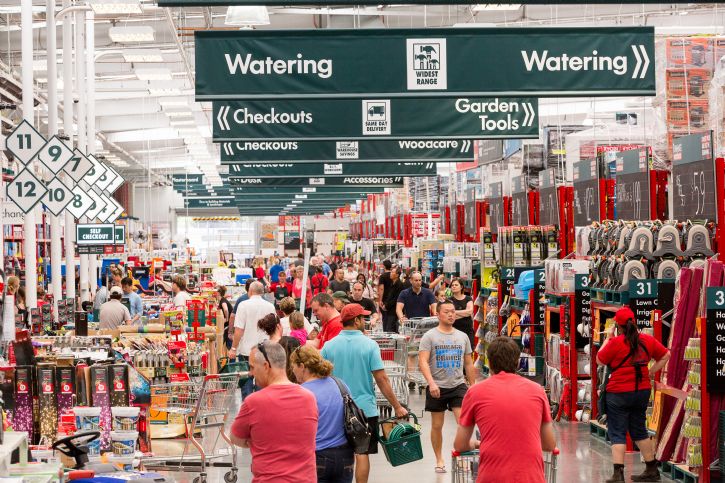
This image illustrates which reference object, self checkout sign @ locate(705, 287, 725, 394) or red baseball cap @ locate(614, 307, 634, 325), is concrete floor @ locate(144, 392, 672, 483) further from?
self checkout sign @ locate(705, 287, 725, 394)

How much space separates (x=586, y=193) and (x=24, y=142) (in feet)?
23.0

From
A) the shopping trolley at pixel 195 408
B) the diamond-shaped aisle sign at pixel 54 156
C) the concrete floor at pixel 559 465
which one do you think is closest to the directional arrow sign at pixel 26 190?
the diamond-shaped aisle sign at pixel 54 156

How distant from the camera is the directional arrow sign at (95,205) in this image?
19644 millimetres

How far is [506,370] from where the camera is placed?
604 cm

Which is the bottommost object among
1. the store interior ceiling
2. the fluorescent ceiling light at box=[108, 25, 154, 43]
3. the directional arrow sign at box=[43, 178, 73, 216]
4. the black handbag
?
the black handbag

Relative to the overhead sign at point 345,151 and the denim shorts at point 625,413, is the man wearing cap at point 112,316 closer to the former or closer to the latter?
the overhead sign at point 345,151

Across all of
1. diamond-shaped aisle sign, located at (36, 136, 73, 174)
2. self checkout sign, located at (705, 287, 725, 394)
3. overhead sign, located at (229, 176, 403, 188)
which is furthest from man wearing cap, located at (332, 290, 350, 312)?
overhead sign, located at (229, 176, 403, 188)

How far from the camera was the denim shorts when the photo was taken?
10062 mm

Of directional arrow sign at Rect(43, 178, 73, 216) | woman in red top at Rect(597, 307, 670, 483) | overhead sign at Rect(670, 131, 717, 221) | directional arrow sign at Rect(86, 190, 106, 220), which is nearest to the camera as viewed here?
woman in red top at Rect(597, 307, 670, 483)

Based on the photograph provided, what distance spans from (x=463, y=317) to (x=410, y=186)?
53.2ft

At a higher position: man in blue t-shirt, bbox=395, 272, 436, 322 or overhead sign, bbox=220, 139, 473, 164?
overhead sign, bbox=220, 139, 473, 164

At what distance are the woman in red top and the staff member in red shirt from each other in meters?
4.14

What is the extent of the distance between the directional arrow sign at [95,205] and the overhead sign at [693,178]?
1101 centimetres

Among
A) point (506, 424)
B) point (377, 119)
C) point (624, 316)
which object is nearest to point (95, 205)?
point (377, 119)
